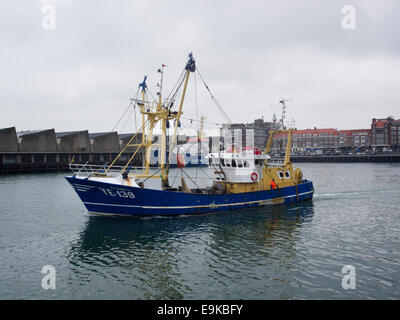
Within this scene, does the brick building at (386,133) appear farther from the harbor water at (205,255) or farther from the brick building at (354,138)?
the harbor water at (205,255)

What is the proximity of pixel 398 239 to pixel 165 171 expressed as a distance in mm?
17005

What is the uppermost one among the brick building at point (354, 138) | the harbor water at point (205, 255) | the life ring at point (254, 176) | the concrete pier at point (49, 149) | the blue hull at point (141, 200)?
the brick building at point (354, 138)

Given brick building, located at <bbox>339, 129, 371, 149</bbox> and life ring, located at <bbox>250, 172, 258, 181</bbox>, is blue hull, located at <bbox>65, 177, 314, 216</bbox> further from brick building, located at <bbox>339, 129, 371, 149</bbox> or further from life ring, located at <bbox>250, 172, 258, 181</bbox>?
brick building, located at <bbox>339, 129, 371, 149</bbox>

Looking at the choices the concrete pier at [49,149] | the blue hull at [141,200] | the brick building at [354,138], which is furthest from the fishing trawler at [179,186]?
the brick building at [354,138]

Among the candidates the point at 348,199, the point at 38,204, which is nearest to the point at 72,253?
the point at 38,204

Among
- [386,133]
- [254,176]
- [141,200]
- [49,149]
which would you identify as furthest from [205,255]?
[386,133]

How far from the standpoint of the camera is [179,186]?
25828 mm

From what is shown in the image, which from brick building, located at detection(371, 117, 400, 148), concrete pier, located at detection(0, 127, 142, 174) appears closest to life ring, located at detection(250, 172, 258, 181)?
concrete pier, located at detection(0, 127, 142, 174)

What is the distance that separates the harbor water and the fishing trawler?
950 mm

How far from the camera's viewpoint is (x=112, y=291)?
12023mm

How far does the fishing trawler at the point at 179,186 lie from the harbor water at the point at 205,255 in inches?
37.4

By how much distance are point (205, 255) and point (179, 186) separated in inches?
412

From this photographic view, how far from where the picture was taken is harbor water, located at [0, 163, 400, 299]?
12.1m

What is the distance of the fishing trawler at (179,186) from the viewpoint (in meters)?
22.4
